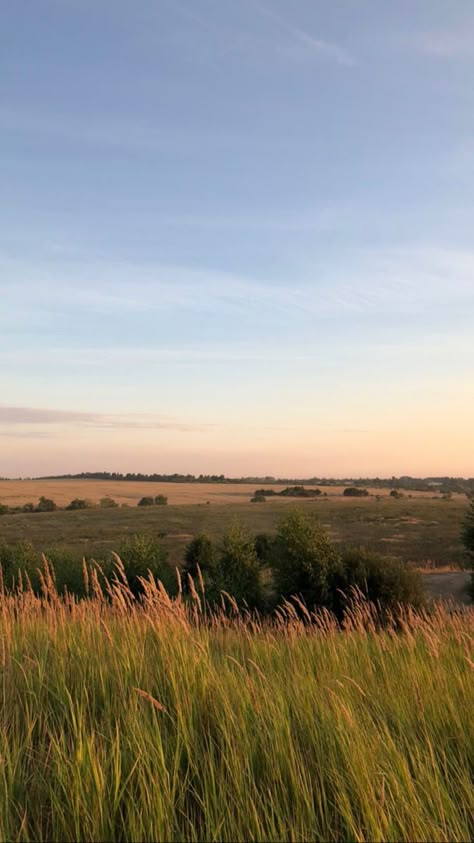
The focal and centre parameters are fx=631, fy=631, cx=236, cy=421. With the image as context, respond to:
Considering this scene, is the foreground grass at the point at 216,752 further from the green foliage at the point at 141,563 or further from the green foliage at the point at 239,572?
the green foliage at the point at 141,563

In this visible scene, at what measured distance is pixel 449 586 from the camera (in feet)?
103

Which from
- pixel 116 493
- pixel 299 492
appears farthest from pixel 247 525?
pixel 299 492

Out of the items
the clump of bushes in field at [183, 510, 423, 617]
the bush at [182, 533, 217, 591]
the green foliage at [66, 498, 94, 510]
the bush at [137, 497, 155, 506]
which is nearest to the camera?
the clump of bushes in field at [183, 510, 423, 617]

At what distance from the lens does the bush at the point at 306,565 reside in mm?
A: 21859

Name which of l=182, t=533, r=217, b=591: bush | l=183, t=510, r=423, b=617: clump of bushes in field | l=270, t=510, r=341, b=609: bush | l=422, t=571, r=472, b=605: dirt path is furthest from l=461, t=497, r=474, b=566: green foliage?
l=182, t=533, r=217, b=591: bush

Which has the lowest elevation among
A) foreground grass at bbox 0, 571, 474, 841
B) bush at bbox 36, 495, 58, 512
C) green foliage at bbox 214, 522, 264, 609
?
bush at bbox 36, 495, 58, 512

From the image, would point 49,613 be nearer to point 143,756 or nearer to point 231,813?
point 143,756

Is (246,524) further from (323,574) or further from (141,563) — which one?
(323,574)

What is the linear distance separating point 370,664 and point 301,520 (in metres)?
18.3

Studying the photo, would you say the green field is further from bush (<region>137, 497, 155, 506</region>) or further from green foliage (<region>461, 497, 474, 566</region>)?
green foliage (<region>461, 497, 474, 566</region>)

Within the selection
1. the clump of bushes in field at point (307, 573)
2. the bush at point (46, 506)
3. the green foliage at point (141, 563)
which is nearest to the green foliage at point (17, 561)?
the green foliage at point (141, 563)

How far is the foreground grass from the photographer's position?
2.79 m

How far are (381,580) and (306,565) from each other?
8.39 feet

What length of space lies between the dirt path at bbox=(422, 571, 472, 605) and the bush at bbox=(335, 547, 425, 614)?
726 cm
